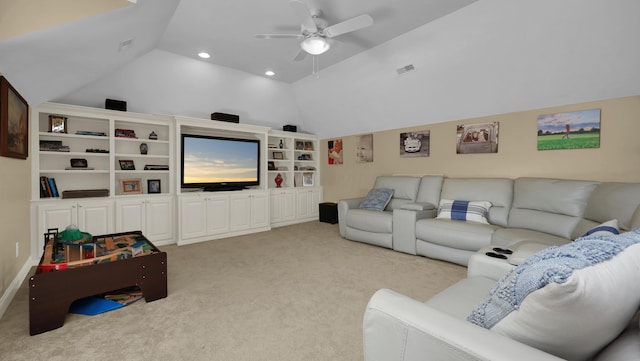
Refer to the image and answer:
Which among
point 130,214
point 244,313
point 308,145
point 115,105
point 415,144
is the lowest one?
point 244,313

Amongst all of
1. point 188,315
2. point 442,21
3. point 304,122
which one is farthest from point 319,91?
point 188,315

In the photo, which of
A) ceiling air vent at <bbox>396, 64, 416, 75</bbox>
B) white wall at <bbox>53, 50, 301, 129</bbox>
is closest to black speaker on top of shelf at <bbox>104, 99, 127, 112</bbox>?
white wall at <bbox>53, 50, 301, 129</bbox>

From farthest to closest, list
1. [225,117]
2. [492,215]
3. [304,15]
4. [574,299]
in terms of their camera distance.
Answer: [225,117] → [492,215] → [304,15] → [574,299]

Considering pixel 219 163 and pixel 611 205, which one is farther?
pixel 219 163

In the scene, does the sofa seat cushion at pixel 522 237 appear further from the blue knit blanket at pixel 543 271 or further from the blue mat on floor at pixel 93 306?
the blue mat on floor at pixel 93 306

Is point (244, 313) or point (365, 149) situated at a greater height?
point (365, 149)

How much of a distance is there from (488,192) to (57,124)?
5618 mm

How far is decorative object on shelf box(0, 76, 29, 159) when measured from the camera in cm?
217

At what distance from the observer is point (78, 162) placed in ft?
12.1

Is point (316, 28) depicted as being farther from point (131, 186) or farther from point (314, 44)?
point (131, 186)

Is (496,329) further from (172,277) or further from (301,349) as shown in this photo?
(172,277)

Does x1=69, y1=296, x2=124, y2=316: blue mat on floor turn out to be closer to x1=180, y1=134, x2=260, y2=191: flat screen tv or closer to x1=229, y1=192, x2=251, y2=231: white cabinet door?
x1=180, y1=134, x2=260, y2=191: flat screen tv

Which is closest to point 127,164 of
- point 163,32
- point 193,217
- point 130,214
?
point 130,214

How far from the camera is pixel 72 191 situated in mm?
3414
